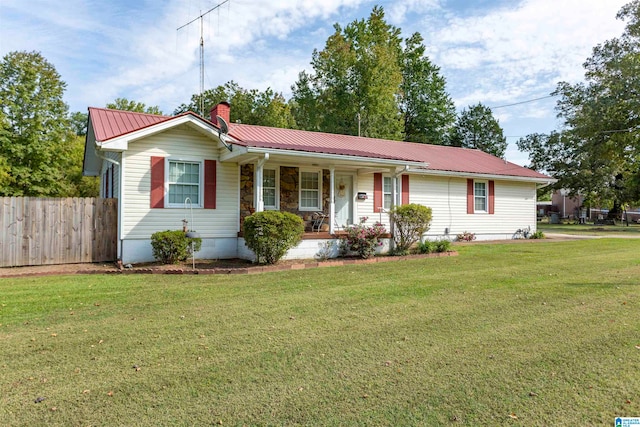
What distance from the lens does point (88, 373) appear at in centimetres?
360

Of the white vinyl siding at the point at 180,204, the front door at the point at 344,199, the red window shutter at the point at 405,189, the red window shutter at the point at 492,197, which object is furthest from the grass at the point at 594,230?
the white vinyl siding at the point at 180,204

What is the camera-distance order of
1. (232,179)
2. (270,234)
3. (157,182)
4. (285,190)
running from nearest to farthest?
(270,234) → (157,182) → (232,179) → (285,190)

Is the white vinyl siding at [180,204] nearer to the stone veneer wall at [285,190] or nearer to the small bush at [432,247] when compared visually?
the stone veneer wall at [285,190]

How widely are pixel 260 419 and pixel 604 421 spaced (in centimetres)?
234

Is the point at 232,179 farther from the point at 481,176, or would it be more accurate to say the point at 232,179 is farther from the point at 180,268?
the point at 481,176

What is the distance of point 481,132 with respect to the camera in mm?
44281

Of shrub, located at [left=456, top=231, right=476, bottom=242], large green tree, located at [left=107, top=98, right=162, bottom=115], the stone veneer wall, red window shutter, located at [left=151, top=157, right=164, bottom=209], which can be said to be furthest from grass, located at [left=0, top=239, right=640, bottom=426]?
large green tree, located at [left=107, top=98, right=162, bottom=115]

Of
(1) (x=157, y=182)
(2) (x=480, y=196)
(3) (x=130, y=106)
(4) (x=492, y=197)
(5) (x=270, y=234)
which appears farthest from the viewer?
(3) (x=130, y=106)

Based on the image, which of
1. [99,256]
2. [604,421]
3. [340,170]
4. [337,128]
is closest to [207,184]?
[99,256]

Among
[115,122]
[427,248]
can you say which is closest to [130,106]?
[115,122]

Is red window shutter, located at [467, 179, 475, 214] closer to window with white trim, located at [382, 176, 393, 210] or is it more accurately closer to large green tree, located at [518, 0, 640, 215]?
window with white trim, located at [382, 176, 393, 210]

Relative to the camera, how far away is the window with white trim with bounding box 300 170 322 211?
44.1 ft

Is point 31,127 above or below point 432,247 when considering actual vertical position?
above

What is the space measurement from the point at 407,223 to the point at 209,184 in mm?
5859
